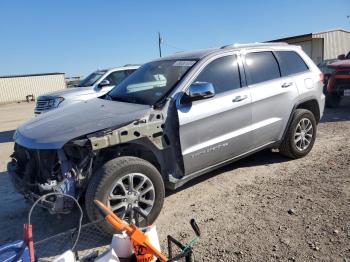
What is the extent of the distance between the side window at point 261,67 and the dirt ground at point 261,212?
1.37m

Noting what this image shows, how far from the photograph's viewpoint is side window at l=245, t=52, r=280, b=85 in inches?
183

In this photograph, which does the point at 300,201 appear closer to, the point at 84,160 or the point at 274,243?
the point at 274,243

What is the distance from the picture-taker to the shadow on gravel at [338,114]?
851 centimetres

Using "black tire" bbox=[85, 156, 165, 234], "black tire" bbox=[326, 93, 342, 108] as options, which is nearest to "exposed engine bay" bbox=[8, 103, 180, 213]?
"black tire" bbox=[85, 156, 165, 234]

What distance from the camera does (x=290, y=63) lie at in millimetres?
5277

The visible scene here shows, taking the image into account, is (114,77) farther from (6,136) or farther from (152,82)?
(152,82)

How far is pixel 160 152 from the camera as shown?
3.76 meters

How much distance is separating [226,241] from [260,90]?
7.25 ft

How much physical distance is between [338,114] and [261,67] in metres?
5.39

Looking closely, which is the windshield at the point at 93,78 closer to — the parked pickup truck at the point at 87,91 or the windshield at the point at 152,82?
the parked pickup truck at the point at 87,91

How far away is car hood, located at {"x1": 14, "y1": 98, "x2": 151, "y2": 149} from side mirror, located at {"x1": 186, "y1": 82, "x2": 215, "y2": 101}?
0.50 metres

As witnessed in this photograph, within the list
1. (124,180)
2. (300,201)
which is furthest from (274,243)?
(124,180)

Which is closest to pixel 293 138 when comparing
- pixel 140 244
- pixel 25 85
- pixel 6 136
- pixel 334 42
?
pixel 140 244

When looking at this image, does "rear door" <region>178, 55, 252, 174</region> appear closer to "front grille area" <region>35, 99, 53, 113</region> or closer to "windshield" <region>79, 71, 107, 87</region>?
"front grille area" <region>35, 99, 53, 113</region>
